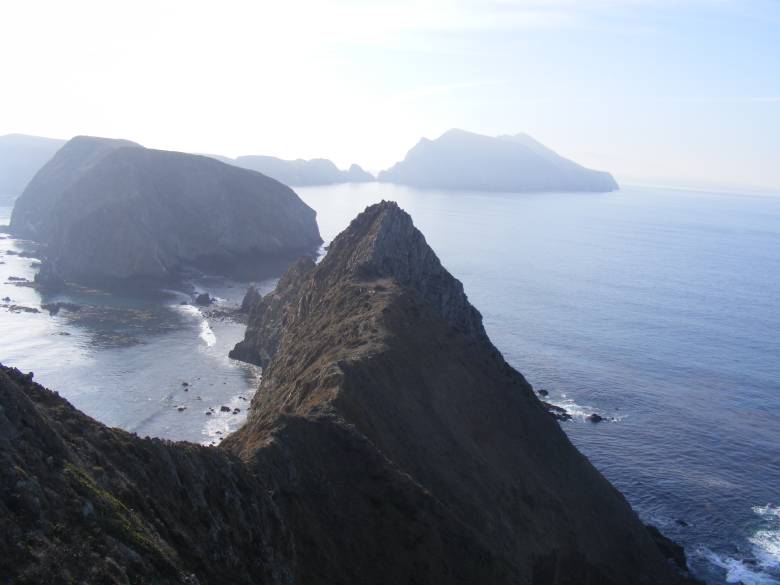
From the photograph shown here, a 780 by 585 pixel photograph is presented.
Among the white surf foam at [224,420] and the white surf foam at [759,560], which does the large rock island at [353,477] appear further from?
the white surf foam at [224,420]

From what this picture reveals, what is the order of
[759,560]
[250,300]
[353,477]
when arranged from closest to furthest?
[353,477], [759,560], [250,300]

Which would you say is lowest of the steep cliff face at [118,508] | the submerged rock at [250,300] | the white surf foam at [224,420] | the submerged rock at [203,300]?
the white surf foam at [224,420]

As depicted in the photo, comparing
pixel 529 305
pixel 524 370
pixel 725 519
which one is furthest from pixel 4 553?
pixel 529 305

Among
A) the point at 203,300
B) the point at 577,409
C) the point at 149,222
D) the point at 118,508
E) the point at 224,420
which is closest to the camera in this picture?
the point at 118,508

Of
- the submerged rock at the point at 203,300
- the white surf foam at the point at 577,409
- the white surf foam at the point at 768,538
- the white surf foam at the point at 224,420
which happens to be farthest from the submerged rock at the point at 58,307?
the white surf foam at the point at 768,538

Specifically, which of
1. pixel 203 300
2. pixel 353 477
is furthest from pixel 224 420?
pixel 203 300

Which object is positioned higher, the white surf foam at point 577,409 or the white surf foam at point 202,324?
the white surf foam at point 202,324

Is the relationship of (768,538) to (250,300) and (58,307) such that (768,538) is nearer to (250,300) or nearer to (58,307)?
(250,300)
